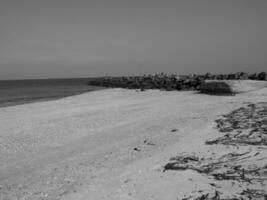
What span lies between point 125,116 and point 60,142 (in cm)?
317

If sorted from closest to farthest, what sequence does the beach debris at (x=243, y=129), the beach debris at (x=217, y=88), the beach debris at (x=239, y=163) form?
the beach debris at (x=239, y=163) < the beach debris at (x=243, y=129) < the beach debris at (x=217, y=88)

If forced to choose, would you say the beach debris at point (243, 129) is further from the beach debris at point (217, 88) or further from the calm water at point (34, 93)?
the calm water at point (34, 93)

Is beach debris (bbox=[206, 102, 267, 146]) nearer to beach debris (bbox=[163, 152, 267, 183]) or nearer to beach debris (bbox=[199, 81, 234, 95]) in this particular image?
beach debris (bbox=[163, 152, 267, 183])

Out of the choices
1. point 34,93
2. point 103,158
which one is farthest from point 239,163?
point 34,93

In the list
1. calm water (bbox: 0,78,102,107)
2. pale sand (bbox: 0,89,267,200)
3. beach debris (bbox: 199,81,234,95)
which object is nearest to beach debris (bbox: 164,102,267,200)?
pale sand (bbox: 0,89,267,200)

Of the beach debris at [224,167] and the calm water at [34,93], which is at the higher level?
the beach debris at [224,167]

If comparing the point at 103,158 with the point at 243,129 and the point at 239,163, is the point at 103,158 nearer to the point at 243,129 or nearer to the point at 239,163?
the point at 239,163

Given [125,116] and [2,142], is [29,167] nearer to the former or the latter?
[2,142]

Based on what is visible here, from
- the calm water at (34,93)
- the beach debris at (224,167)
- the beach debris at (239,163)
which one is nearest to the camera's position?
the beach debris at (239,163)

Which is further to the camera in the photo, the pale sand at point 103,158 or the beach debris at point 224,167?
the pale sand at point 103,158

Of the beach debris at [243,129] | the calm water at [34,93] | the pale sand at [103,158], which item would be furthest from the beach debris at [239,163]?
the calm water at [34,93]

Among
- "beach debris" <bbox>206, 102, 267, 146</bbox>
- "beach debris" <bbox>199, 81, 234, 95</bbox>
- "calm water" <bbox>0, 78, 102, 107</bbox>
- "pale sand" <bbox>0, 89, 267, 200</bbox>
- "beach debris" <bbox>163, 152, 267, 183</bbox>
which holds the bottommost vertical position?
"calm water" <bbox>0, 78, 102, 107</bbox>

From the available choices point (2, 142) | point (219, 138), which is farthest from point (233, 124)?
point (2, 142)

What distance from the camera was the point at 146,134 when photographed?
5.71 metres
